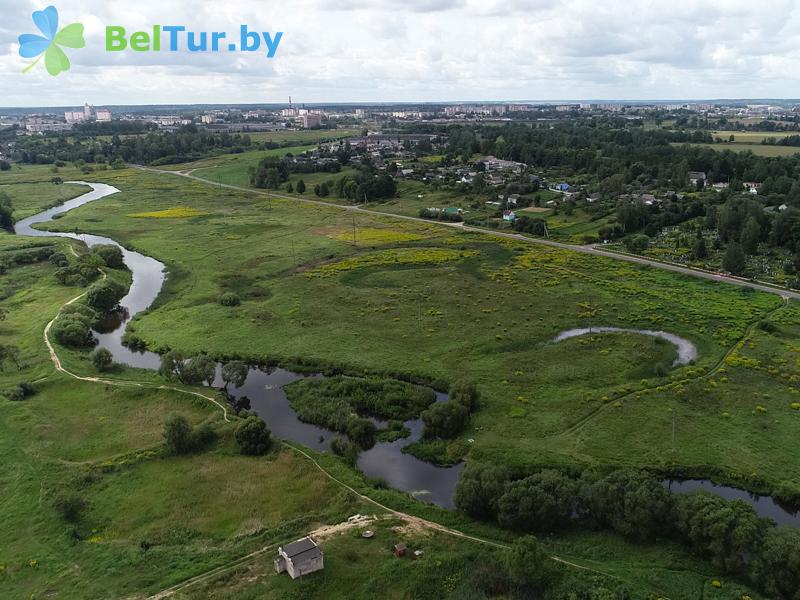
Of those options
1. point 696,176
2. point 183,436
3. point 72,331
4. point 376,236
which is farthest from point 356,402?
point 696,176

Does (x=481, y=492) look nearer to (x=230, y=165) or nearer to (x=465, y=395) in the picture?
(x=465, y=395)

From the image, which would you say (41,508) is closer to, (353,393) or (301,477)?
(301,477)

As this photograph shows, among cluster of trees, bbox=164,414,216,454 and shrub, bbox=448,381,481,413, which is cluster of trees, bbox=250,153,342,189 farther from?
cluster of trees, bbox=164,414,216,454

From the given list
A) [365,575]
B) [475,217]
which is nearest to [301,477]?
[365,575]

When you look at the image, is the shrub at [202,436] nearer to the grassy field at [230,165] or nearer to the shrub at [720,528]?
the shrub at [720,528]

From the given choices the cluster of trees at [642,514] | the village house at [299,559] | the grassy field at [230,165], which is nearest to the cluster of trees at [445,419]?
the cluster of trees at [642,514]

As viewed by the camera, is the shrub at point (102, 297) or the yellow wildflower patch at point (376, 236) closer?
the shrub at point (102, 297)

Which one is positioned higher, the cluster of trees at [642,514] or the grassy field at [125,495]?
the cluster of trees at [642,514]
